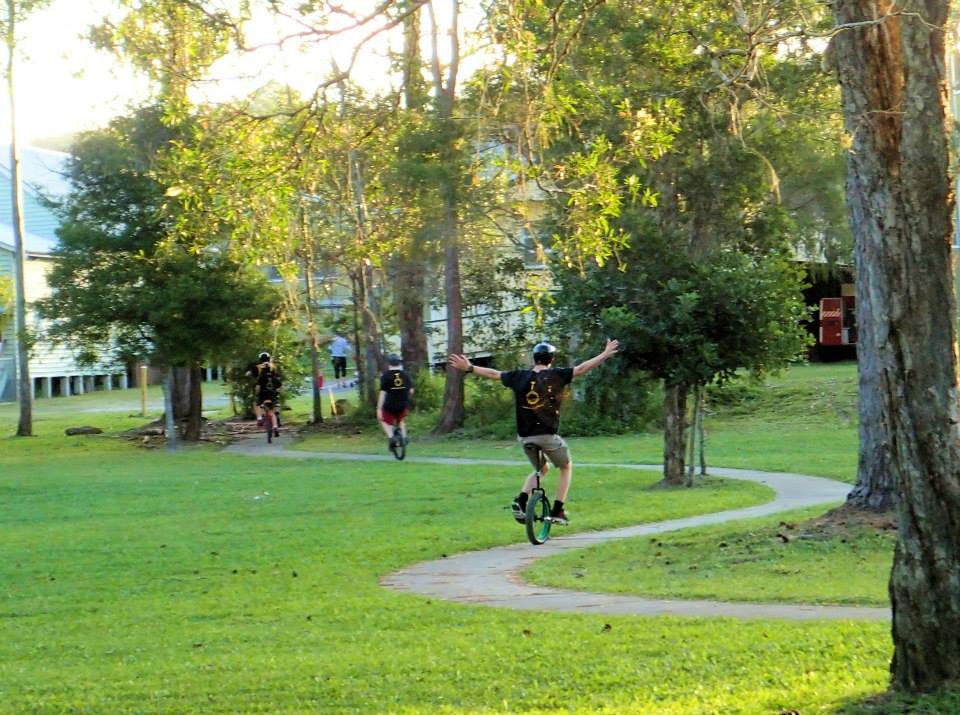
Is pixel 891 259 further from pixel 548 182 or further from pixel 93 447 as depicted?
pixel 93 447

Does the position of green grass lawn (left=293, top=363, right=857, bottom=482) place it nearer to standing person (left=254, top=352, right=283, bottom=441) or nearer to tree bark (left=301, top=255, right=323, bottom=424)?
standing person (left=254, top=352, right=283, bottom=441)

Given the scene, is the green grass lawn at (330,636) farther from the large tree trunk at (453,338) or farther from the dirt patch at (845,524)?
the large tree trunk at (453,338)

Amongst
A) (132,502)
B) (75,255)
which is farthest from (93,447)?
(132,502)

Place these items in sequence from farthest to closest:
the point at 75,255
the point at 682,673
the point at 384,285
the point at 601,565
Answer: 1. the point at 384,285
2. the point at 75,255
3. the point at 601,565
4. the point at 682,673

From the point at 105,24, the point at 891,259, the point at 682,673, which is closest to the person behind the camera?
the point at 891,259

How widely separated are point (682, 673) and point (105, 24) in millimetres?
7506

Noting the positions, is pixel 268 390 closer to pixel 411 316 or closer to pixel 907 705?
pixel 411 316

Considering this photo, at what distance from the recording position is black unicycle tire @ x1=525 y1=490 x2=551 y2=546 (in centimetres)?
1491

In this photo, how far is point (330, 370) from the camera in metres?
61.6

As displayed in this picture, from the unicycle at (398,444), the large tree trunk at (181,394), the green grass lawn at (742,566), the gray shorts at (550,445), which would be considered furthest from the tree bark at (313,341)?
the green grass lawn at (742,566)

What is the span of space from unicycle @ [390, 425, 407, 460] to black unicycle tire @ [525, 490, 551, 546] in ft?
39.8

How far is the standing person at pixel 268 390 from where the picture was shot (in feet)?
109

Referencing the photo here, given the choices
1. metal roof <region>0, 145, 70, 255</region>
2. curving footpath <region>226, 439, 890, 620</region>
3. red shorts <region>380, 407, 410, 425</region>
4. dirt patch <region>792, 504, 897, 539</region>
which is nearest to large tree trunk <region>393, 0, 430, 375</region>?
red shorts <region>380, 407, 410, 425</region>

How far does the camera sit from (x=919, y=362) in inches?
279
